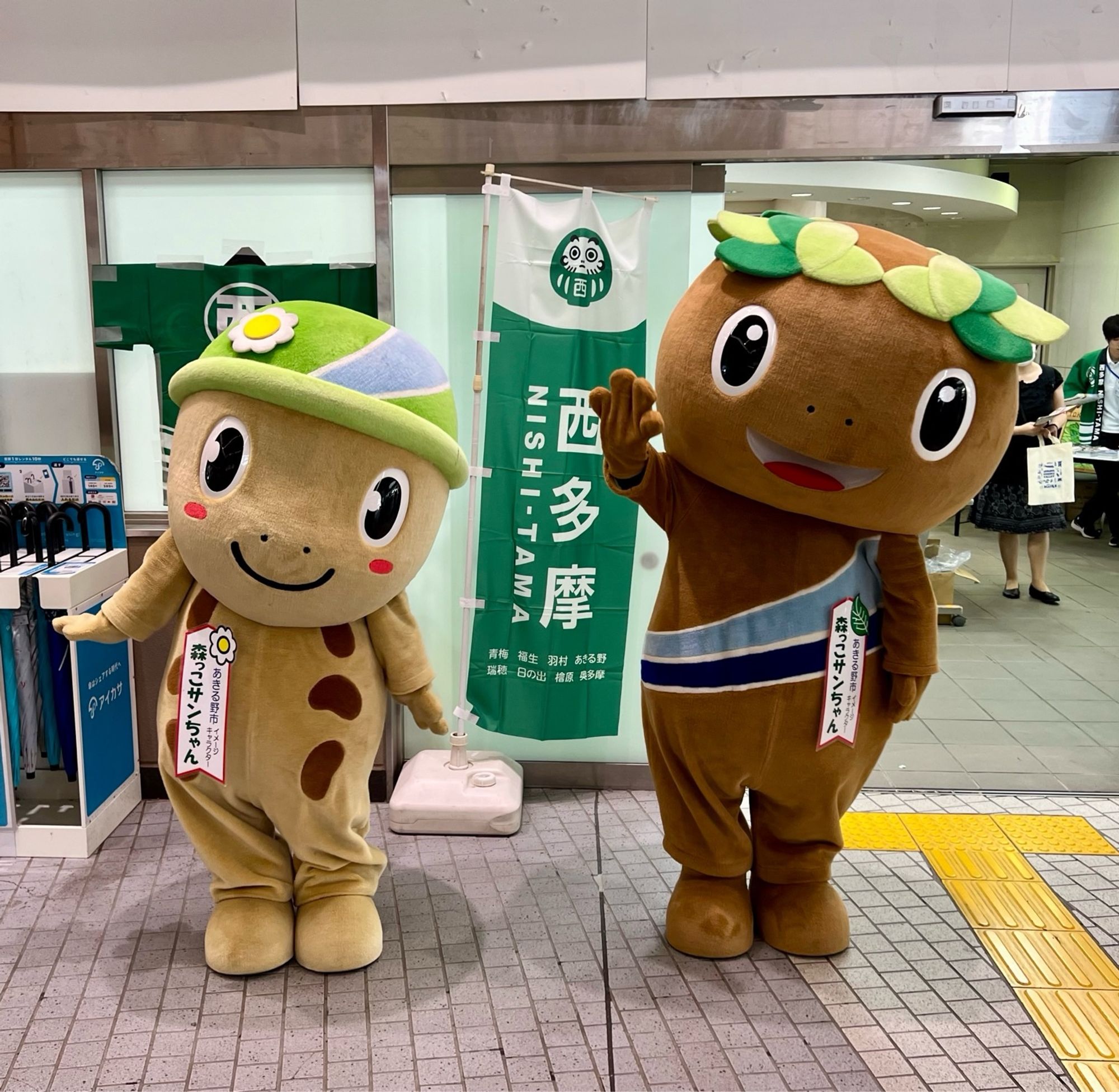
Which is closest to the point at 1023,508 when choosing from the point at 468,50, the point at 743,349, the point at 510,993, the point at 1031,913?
the point at 1031,913

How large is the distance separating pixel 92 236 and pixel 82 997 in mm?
2570

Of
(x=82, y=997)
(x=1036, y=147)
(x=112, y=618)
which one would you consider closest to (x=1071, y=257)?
(x=1036, y=147)

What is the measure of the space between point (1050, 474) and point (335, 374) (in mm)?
3124

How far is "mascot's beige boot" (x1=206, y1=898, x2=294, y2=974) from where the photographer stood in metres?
2.76

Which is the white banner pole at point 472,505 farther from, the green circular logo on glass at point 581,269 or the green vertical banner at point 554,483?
the green circular logo on glass at point 581,269

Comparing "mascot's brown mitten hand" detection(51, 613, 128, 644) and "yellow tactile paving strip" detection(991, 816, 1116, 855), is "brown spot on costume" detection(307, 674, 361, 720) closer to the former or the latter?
"mascot's brown mitten hand" detection(51, 613, 128, 644)

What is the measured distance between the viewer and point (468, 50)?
3562mm

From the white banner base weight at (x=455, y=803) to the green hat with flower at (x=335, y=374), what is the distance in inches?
58.2

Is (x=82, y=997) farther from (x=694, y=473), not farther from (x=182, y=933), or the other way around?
(x=694, y=473)

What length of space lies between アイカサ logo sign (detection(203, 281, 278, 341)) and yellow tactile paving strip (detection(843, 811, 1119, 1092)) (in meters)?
2.86

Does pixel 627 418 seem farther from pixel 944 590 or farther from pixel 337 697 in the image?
pixel 944 590

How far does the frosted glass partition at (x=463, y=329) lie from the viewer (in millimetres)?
3736

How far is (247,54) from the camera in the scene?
11.8 feet

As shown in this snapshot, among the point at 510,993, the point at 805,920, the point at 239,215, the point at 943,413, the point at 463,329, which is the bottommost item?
the point at 510,993
